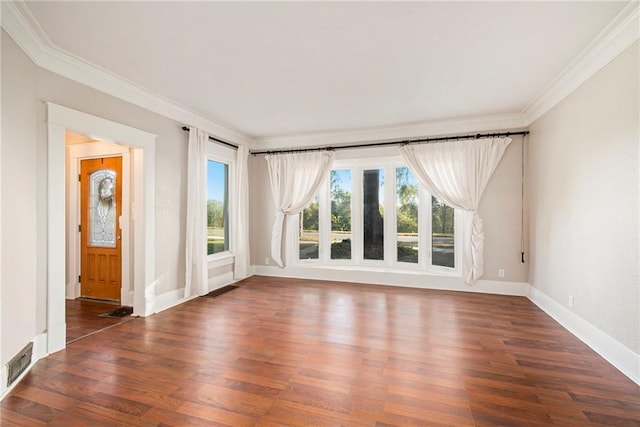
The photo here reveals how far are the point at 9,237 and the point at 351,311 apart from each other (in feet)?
10.8

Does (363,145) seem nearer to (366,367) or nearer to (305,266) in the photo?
(305,266)

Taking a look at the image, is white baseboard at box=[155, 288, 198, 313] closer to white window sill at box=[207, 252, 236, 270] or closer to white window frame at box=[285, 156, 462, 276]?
white window sill at box=[207, 252, 236, 270]

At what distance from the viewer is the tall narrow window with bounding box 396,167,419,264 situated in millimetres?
5062

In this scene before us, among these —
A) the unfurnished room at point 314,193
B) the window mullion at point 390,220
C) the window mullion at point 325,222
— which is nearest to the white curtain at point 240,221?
the unfurnished room at point 314,193

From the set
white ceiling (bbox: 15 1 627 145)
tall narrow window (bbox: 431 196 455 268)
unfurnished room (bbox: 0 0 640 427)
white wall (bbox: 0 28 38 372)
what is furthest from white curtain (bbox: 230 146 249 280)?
tall narrow window (bbox: 431 196 455 268)

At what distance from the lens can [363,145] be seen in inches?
201

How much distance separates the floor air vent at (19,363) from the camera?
6.86 feet

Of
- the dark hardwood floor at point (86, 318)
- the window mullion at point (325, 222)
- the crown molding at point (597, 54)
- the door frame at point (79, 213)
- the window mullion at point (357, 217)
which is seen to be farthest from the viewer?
the window mullion at point (325, 222)

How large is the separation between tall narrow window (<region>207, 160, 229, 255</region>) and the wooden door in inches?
48.7

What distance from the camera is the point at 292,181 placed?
17.9 feet

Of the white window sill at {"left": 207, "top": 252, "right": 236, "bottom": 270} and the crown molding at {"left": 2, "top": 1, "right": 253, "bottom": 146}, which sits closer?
the crown molding at {"left": 2, "top": 1, "right": 253, "bottom": 146}

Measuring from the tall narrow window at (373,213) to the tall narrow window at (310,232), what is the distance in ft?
3.07

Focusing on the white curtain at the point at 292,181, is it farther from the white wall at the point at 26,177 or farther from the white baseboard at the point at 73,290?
the white baseboard at the point at 73,290

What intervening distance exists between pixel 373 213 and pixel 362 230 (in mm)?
374
